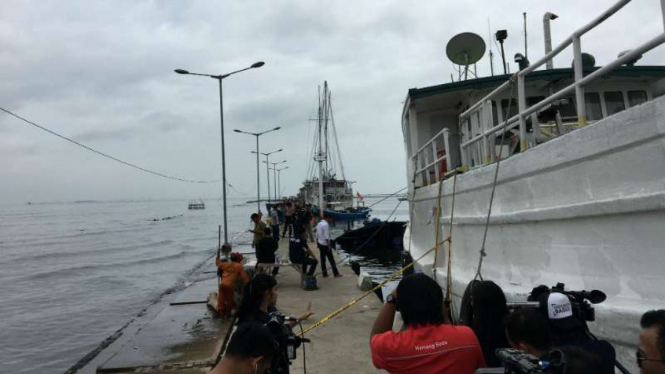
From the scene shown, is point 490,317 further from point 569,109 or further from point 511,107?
point 569,109

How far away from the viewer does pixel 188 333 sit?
7.61 metres

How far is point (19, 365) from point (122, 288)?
8902 mm

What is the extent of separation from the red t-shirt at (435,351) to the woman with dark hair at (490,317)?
0.36m

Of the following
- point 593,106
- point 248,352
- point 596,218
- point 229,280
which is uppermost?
point 593,106

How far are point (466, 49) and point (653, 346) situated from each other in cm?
861

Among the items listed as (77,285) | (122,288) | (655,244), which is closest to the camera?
(655,244)

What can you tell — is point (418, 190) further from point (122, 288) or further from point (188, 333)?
point (122, 288)

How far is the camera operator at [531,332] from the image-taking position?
2109 mm

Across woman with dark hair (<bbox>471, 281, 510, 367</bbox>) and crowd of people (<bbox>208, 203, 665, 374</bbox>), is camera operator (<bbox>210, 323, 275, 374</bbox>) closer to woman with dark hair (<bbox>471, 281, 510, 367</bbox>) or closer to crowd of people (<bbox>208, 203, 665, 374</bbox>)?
crowd of people (<bbox>208, 203, 665, 374</bbox>)

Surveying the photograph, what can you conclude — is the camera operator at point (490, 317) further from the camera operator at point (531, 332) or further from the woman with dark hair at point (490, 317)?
the camera operator at point (531, 332)

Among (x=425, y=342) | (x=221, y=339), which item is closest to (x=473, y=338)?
(x=425, y=342)

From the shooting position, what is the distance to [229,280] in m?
7.84

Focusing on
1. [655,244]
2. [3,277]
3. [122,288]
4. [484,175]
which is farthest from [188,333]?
[3,277]

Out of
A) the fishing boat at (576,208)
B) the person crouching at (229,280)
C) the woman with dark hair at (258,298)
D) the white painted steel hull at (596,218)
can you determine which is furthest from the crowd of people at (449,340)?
the person crouching at (229,280)
